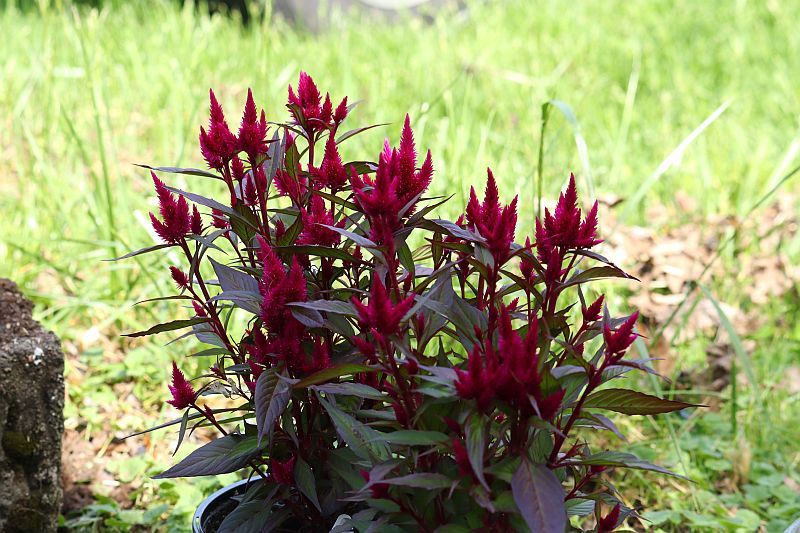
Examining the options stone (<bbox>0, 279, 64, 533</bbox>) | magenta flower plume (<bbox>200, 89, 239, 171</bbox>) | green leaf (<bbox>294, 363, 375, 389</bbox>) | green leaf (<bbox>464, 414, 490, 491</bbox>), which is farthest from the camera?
stone (<bbox>0, 279, 64, 533</bbox>)

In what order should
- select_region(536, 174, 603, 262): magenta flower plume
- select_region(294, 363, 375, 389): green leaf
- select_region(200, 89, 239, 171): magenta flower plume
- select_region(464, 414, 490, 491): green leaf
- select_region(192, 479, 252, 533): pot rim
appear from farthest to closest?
select_region(192, 479, 252, 533): pot rim
select_region(200, 89, 239, 171): magenta flower plume
select_region(536, 174, 603, 262): magenta flower plume
select_region(294, 363, 375, 389): green leaf
select_region(464, 414, 490, 491): green leaf

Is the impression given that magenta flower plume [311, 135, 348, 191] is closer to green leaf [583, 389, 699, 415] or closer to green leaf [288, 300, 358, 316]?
green leaf [288, 300, 358, 316]

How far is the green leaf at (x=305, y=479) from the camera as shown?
132cm

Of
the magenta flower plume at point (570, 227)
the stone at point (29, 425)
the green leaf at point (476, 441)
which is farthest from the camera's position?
the stone at point (29, 425)

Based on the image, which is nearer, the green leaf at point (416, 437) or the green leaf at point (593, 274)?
the green leaf at point (416, 437)

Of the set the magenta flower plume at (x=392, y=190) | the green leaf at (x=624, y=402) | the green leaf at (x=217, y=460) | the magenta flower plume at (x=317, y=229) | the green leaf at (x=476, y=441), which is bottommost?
the green leaf at (x=217, y=460)

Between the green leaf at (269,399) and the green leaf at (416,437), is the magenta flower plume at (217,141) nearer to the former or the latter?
the green leaf at (269,399)

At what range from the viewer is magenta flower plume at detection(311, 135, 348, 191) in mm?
1354

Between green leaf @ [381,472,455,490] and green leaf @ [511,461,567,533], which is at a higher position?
green leaf @ [511,461,567,533]

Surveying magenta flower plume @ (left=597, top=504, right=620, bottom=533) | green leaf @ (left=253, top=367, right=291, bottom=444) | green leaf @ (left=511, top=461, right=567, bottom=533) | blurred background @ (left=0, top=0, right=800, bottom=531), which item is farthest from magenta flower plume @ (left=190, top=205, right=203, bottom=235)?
blurred background @ (left=0, top=0, right=800, bottom=531)

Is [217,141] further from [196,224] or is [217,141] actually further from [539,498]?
[539,498]

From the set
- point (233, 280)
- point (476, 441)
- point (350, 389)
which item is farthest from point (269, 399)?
point (476, 441)

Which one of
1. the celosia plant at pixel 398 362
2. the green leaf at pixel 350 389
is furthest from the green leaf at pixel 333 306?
the green leaf at pixel 350 389

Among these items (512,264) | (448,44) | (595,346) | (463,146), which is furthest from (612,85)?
(595,346)
